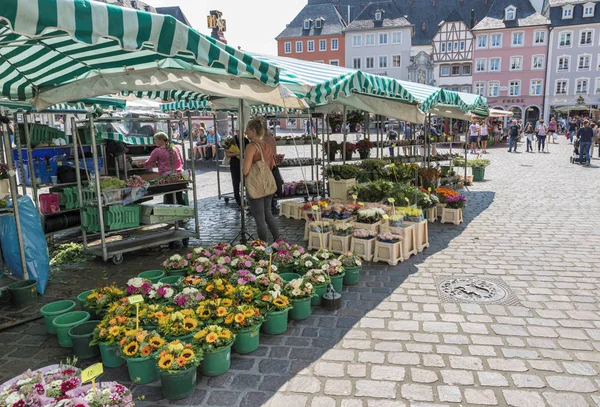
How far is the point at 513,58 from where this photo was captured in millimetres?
46719

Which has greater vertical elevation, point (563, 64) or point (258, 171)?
point (563, 64)

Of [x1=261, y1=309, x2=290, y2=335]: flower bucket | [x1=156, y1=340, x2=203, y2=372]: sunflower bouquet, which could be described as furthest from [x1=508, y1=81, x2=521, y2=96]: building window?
[x1=156, y1=340, x2=203, y2=372]: sunflower bouquet

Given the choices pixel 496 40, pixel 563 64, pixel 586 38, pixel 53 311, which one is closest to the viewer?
pixel 53 311

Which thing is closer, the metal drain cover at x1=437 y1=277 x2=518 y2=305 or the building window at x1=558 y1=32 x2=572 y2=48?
the metal drain cover at x1=437 y1=277 x2=518 y2=305

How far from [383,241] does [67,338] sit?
4055 mm

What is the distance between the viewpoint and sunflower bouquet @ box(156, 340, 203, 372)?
3.17m

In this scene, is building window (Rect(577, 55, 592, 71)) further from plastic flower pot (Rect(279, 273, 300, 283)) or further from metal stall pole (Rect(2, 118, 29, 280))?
metal stall pole (Rect(2, 118, 29, 280))

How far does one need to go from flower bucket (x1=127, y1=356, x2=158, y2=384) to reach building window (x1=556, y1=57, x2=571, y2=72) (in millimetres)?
51794

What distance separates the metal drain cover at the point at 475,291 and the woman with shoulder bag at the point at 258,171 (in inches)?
101

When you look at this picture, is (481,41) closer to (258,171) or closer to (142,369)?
(258,171)

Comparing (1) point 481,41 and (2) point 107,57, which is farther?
(1) point 481,41

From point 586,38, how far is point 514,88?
7.47 meters

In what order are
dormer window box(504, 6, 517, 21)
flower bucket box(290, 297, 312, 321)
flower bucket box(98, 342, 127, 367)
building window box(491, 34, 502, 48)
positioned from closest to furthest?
flower bucket box(98, 342, 127, 367), flower bucket box(290, 297, 312, 321), dormer window box(504, 6, 517, 21), building window box(491, 34, 502, 48)

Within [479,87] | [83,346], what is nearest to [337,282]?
[83,346]
